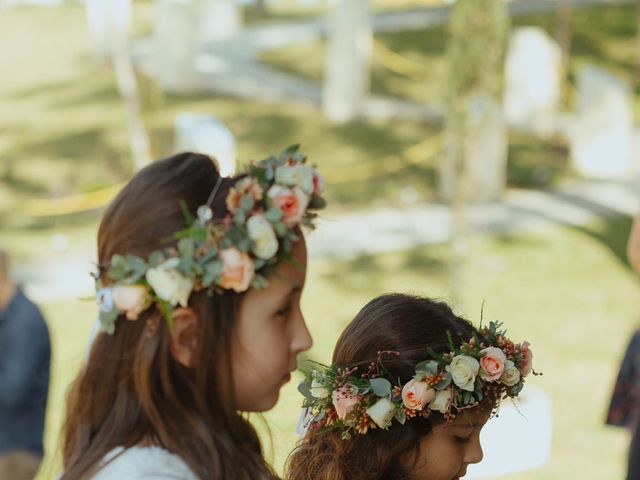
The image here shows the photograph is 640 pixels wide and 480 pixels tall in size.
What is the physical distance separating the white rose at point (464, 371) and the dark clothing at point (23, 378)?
109 inches

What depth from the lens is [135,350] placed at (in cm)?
188

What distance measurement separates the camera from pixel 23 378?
4.87 meters

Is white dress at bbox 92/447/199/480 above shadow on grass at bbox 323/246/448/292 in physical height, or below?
above

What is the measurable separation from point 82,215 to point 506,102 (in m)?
6.29

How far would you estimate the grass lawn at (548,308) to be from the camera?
7.15 metres

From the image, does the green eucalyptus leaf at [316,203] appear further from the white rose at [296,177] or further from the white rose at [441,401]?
the white rose at [441,401]

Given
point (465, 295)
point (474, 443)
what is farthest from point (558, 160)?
point (474, 443)

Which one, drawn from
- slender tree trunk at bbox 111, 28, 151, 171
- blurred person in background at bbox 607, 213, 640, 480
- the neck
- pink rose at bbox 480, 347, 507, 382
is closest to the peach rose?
pink rose at bbox 480, 347, 507, 382

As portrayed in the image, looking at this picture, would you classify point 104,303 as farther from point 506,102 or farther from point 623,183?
point 506,102

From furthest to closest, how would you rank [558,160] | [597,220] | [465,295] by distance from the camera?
[558,160] → [597,220] → [465,295]

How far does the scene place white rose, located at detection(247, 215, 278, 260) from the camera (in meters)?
1.93

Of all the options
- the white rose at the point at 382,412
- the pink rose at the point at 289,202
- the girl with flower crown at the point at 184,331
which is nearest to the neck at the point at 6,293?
the white rose at the point at 382,412

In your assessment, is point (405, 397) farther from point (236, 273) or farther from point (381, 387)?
point (236, 273)

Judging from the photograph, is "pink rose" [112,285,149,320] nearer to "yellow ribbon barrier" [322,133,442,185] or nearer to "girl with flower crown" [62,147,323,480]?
"girl with flower crown" [62,147,323,480]
